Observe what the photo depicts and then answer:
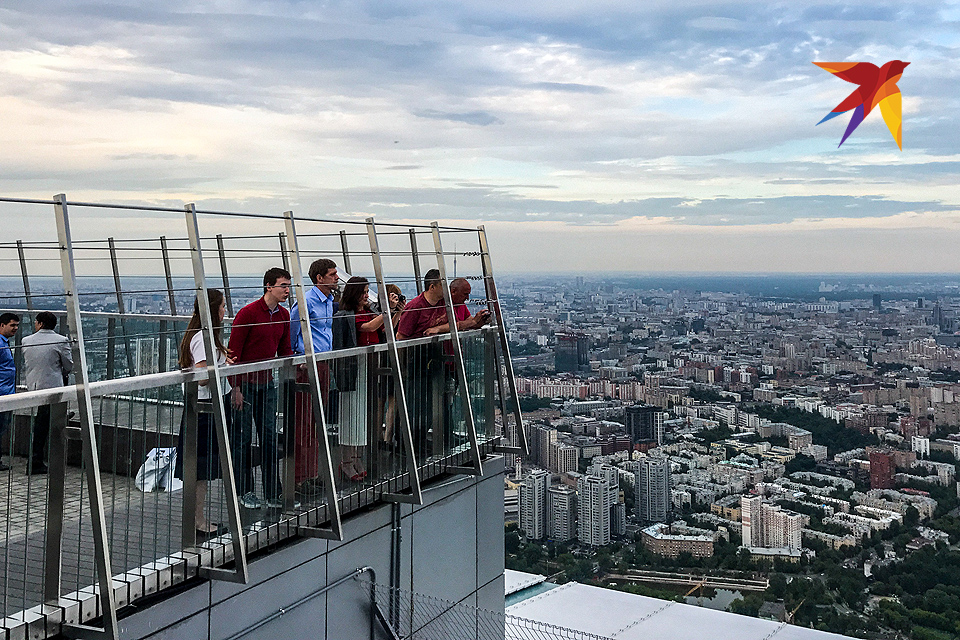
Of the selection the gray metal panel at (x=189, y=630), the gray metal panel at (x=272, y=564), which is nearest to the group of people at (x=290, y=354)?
the gray metal panel at (x=272, y=564)

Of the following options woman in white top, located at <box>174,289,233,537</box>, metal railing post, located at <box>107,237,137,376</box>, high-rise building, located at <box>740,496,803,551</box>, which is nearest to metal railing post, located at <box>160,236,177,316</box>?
metal railing post, located at <box>107,237,137,376</box>

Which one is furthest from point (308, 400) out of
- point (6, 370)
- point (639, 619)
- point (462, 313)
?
point (639, 619)

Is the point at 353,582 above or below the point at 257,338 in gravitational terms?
below

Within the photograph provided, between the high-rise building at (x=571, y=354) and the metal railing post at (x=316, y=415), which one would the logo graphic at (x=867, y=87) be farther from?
the high-rise building at (x=571, y=354)

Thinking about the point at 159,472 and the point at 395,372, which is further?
the point at 395,372

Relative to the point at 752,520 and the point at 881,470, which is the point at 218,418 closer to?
the point at 752,520

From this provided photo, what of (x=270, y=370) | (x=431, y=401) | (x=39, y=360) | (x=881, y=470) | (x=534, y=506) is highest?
(x=39, y=360)

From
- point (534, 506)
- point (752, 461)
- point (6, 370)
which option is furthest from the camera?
point (752, 461)
